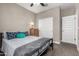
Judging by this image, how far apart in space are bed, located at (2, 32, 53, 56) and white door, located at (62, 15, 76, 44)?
420 millimetres

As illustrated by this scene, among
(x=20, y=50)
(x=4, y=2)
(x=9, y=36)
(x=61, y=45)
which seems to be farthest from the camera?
(x=61, y=45)

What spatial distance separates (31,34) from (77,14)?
126 centimetres

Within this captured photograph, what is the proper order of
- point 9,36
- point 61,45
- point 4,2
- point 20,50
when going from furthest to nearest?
point 61,45 < point 9,36 < point 4,2 < point 20,50

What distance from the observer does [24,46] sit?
1.43 m

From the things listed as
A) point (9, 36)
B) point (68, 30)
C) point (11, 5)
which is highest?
point (11, 5)

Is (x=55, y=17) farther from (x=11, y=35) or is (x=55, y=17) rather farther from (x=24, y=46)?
(x=11, y=35)

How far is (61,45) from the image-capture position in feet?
5.73

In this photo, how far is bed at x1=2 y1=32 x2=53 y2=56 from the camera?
51.6 inches

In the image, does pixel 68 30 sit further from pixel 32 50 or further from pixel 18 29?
pixel 18 29

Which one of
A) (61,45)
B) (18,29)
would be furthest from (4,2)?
(61,45)

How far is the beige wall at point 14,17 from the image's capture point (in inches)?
60.2

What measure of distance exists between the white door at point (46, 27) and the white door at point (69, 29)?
322mm

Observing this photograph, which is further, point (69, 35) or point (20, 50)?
point (69, 35)

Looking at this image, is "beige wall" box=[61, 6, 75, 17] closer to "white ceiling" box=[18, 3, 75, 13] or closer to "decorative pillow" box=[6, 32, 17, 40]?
"white ceiling" box=[18, 3, 75, 13]
